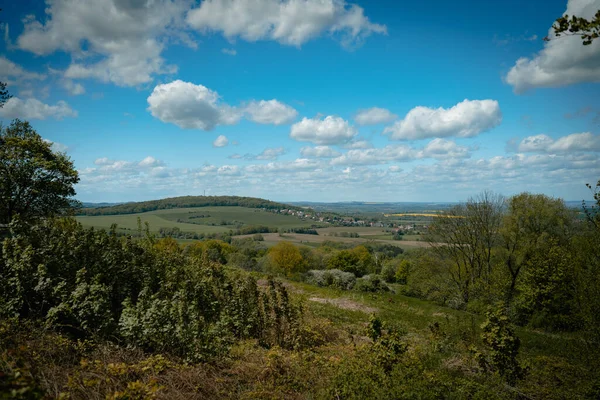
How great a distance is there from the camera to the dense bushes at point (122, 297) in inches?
256

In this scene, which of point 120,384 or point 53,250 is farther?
point 53,250

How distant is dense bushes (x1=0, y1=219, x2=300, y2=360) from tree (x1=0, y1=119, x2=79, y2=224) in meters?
9.79

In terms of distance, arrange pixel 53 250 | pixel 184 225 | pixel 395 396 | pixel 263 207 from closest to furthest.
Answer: pixel 395 396 < pixel 53 250 < pixel 184 225 < pixel 263 207

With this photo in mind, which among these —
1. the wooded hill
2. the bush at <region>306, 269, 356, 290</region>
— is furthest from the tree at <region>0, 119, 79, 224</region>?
the wooded hill

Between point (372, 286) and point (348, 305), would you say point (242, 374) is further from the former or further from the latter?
point (372, 286)

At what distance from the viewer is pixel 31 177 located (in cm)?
1830

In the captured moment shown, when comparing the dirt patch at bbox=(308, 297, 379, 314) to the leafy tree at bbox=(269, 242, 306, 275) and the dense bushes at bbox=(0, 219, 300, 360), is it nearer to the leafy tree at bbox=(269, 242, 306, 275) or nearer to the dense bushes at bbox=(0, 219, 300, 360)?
the dense bushes at bbox=(0, 219, 300, 360)

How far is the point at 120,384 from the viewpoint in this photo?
16.2ft

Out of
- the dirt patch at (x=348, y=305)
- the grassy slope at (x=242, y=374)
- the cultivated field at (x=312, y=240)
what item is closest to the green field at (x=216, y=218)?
the cultivated field at (x=312, y=240)

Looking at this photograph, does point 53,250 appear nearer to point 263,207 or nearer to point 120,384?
point 120,384

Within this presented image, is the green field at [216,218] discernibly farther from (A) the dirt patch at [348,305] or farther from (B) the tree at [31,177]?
(A) the dirt patch at [348,305]

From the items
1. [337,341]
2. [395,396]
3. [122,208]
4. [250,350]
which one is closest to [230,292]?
[250,350]

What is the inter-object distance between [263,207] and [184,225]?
4671cm

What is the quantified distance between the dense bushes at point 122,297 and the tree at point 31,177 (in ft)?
32.1
